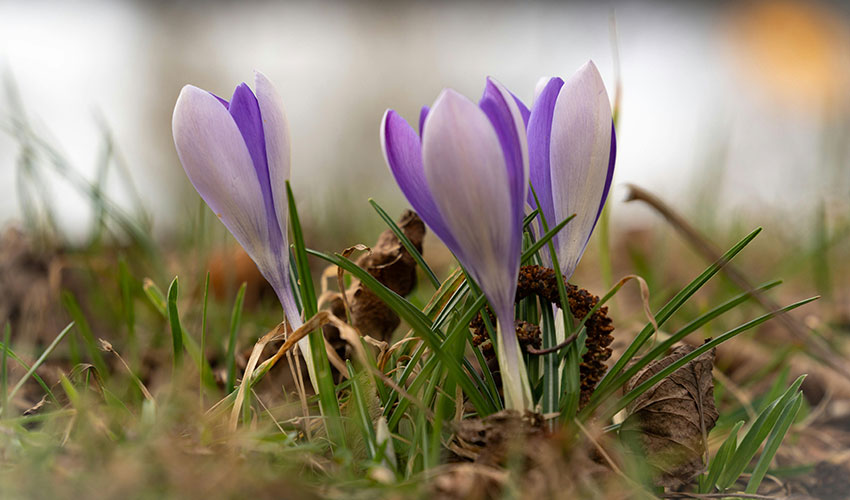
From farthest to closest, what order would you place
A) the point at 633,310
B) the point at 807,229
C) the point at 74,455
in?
the point at 807,229 → the point at 633,310 → the point at 74,455

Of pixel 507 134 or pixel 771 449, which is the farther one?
pixel 771 449

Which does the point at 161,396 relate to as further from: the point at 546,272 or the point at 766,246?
the point at 766,246

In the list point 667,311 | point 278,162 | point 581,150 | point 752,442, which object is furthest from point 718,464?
point 278,162

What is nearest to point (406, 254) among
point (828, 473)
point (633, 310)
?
point (828, 473)

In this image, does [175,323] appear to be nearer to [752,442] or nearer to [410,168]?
[410,168]

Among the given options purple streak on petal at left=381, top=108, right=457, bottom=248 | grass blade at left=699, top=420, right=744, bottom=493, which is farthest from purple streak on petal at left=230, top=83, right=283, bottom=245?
grass blade at left=699, top=420, right=744, bottom=493

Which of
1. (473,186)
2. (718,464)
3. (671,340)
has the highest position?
(473,186)
